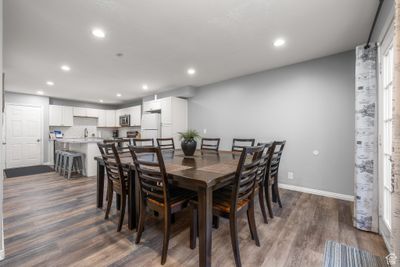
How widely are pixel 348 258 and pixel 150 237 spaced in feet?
6.16

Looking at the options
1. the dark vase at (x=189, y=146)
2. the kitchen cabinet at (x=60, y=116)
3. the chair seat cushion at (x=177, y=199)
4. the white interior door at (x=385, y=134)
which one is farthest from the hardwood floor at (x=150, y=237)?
the kitchen cabinet at (x=60, y=116)

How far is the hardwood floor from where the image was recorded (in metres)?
1.59

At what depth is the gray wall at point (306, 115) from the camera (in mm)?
2936

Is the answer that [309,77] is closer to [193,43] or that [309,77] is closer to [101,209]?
[193,43]

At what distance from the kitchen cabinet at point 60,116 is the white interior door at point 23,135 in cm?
31

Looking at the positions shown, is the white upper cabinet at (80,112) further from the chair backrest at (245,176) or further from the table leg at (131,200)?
the chair backrest at (245,176)

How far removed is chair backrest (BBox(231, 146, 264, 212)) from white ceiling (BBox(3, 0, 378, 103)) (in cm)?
150

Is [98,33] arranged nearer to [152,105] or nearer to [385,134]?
[152,105]

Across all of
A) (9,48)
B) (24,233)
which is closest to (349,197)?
(24,233)

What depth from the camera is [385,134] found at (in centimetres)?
189

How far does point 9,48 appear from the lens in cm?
271

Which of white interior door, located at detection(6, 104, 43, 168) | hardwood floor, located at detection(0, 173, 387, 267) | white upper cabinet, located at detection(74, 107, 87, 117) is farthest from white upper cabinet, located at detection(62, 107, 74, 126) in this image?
hardwood floor, located at detection(0, 173, 387, 267)

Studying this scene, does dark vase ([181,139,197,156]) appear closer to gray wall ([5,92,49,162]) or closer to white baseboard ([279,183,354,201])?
white baseboard ([279,183,354,201])

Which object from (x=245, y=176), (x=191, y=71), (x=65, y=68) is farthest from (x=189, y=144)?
(x=65, y=68)
